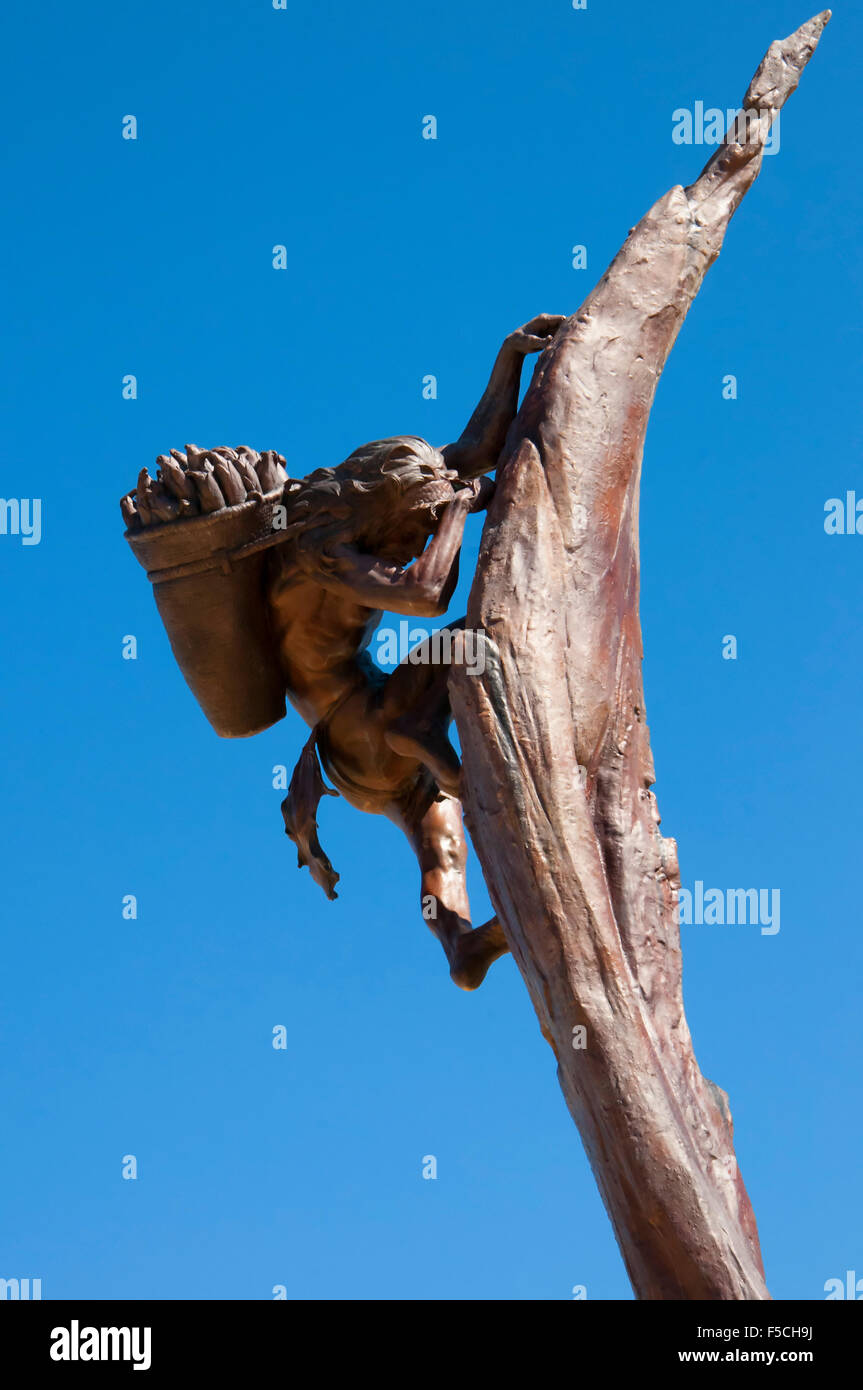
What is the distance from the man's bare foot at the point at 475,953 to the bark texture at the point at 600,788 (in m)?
0.50

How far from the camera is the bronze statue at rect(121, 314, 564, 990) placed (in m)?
7.50

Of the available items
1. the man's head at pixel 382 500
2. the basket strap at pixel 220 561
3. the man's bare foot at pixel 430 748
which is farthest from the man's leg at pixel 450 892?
the basket strap at pixel 220 561

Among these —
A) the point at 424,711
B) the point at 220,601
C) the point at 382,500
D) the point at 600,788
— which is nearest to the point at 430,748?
the point at 424,711

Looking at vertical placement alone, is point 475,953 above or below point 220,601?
below

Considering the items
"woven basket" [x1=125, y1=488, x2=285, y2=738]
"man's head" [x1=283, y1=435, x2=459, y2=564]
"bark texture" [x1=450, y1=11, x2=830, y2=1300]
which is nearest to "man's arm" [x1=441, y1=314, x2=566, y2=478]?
"man's head" [x1=283, y1=435, x2=459, y2=564]

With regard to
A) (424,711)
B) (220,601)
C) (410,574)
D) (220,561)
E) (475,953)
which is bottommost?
(475,953)

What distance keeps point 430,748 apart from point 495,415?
1.58 m

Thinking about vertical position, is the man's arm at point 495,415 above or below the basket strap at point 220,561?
above

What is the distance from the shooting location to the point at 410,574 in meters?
7.20

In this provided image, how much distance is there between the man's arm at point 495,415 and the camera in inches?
306

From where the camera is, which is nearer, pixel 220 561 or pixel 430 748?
pixel 430 748

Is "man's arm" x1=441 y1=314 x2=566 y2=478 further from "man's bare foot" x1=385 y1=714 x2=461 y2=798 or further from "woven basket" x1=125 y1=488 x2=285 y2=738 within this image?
"man's bare foot" x1=385 y1=714 x2=461 y2=798

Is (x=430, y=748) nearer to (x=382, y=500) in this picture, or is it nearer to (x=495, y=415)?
(x=382, y=500)

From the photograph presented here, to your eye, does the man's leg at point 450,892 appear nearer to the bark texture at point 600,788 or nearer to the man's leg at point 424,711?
the man's leg at point 424,711
